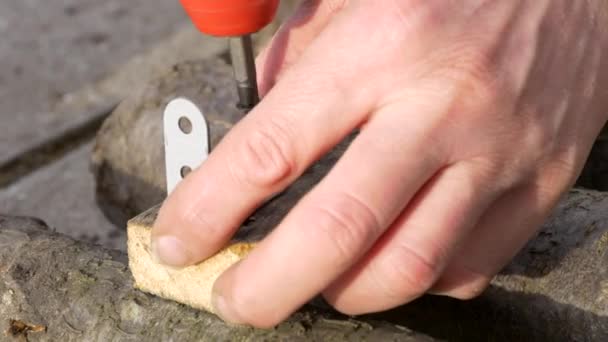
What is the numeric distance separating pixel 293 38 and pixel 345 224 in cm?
41

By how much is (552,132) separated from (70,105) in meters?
1.53

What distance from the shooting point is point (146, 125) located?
175cm

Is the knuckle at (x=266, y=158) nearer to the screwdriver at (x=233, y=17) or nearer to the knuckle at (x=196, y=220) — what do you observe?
the knuckle at (x=196, y=220)

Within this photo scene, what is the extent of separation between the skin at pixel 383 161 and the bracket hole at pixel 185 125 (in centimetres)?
15

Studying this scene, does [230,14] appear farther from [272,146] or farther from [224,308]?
[224,308]

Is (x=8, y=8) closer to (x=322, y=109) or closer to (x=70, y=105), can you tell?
(x=70, y=105)

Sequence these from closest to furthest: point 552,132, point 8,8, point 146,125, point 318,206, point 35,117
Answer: point 318,206 → point 552,132 → point 146,125 → point 35,117 → point 8,8

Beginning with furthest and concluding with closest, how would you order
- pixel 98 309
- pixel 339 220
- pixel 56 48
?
pixel 56 48 < pixel 98 309 < pixel 339 220

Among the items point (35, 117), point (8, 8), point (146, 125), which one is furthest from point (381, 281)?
point (8, 8)

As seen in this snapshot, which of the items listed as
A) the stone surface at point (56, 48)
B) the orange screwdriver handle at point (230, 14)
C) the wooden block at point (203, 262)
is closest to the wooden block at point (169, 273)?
the wooden block at point (203, 262)

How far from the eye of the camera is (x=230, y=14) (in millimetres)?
1011

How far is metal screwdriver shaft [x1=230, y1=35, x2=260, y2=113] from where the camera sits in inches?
42.7

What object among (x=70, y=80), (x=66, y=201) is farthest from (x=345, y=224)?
(x=70, y=80)

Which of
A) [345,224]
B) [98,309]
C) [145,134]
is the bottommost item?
[145,134]
